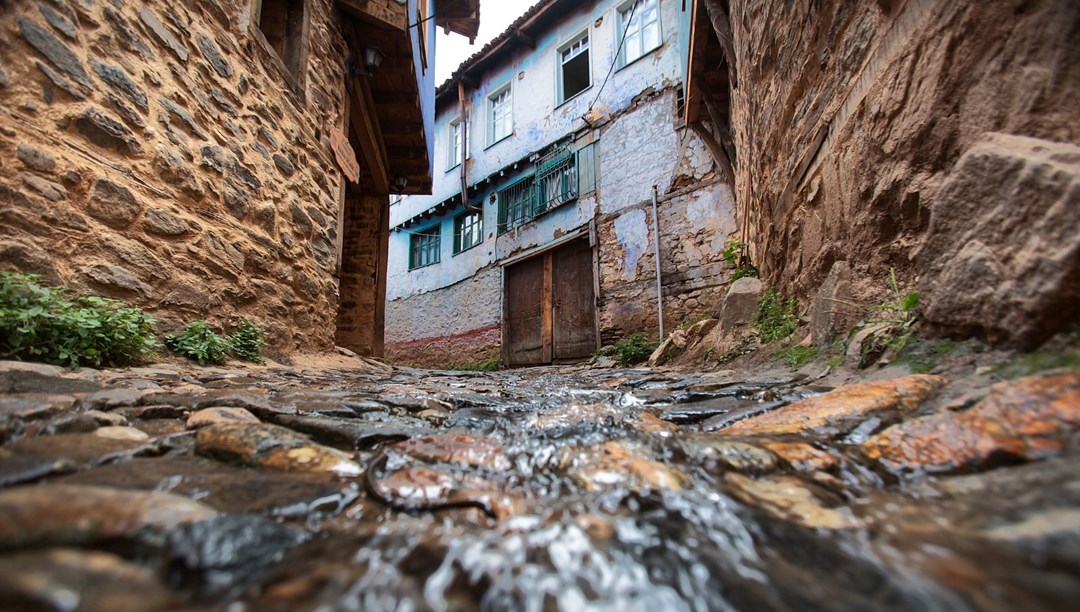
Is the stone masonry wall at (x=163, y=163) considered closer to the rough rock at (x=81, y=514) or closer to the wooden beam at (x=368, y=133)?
the wooden beam at (x=368, y=133)

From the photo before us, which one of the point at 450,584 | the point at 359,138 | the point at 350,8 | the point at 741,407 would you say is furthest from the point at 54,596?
the point at 359,138

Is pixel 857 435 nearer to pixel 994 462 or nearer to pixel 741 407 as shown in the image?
pixel 994 462

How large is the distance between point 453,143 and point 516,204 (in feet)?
11.9

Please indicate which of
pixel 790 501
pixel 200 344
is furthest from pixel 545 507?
pixel 200 344

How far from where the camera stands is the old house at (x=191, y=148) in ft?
6.22

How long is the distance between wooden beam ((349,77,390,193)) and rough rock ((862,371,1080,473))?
583 cm

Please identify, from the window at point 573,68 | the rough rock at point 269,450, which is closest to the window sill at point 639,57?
the window at point 573,68

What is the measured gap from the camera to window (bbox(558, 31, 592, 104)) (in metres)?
10.0

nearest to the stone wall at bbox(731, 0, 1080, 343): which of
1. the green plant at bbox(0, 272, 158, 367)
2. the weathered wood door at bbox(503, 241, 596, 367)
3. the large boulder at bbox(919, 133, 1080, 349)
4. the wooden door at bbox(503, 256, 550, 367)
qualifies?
the large boulder at bbox(919, 133, 1080, 349)

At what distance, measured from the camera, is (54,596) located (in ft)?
1.65

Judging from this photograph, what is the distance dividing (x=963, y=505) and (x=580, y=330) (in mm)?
7911

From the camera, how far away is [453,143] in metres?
12.6

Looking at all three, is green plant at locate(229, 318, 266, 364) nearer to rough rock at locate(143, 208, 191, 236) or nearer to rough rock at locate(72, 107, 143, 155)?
rough rock at locate(143, 208, 191, 236)

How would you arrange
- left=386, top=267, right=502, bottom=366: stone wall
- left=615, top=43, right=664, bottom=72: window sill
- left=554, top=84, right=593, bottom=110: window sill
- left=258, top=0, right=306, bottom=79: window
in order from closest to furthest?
left=258, top=0, right=306, bottom=79: window
left=615, top=43, right=664, bottom=72: window sill
left=554, top=84, right=593, bottom=110: window sill
left=386, top=267, right=502, bottom=366: stone wall
